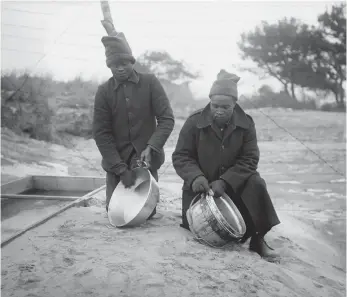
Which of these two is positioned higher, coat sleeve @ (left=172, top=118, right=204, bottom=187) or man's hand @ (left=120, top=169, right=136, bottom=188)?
coat sleeve @ (left=172, top=118, right=204, bottom=187)

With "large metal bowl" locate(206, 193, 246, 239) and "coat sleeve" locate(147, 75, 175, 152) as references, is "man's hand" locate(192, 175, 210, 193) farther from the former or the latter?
→ "coat sleeve" locate(147, 75, 175, 152)

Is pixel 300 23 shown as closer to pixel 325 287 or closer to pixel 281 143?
pixel 281 143

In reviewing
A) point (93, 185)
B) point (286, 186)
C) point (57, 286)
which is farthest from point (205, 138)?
point (286, 186)

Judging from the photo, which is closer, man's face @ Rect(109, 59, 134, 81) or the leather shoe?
the leather shoe

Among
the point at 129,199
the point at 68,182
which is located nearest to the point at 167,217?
the point at 129,199

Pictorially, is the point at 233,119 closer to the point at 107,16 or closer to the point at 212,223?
the point at 212,223

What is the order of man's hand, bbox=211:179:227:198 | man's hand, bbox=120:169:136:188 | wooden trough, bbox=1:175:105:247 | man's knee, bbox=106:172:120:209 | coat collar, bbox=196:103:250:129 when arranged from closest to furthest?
man's hand, bbox=211:179:227:198 → coat collar, bbox=196:103:250:129 → man's hand, bbox=120:169:136:188 → man's knee, bbox=106:172:120:209 → wooden trough, bbox=1:175:105:247

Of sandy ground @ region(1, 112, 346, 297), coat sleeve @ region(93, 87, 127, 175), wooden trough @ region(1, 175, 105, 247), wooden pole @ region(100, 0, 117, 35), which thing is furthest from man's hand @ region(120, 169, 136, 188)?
wooden pole @ region(100, 0, 117, 35)

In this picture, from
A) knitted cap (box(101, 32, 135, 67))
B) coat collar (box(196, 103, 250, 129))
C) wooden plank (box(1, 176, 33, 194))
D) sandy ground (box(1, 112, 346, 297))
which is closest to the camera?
sandy ground (box(1, 112, 346, 297))

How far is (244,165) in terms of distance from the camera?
3.13 meters

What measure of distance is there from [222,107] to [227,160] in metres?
0.47

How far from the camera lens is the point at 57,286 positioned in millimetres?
2264

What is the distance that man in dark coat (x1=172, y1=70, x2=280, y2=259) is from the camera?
3039 millimetres

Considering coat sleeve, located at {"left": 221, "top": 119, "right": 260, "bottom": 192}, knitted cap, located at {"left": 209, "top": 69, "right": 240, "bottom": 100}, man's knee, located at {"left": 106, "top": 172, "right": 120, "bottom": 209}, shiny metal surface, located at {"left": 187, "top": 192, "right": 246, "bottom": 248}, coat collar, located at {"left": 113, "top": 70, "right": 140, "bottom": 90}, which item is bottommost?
shiny metal surface, located at {"left": 187, "top": 192, "right": 246, "bottom": 248}
